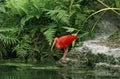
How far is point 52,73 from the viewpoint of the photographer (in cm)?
1135

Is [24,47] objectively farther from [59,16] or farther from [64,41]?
[64,41]

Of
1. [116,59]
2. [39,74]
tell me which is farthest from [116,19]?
[39,74]

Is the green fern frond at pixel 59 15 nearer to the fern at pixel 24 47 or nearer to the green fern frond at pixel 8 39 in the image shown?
the fern at pixel 24 47

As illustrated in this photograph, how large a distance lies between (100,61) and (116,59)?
42cm

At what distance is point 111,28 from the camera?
562 inches

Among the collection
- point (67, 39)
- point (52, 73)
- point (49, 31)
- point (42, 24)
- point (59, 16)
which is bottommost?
point (52, 73)

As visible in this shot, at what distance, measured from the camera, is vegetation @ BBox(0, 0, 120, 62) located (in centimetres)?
1385

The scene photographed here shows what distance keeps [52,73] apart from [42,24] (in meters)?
3.20

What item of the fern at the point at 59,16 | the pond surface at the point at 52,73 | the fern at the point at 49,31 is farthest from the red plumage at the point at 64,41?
the pond surface at the point at 52,73

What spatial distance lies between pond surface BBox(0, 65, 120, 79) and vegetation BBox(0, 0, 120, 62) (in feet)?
6.20

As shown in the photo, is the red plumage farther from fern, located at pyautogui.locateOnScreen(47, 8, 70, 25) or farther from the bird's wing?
fern, located at pyautogui.locateOnScreen(47, 8, 70, 25)

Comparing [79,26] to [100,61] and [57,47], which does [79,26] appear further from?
[100,61]

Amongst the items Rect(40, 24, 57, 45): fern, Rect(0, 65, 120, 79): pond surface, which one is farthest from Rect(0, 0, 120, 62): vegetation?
Rect(0, 65, 120, 79): pond surface

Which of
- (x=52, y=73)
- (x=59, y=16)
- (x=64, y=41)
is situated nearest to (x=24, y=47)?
(x=59, y=16)
